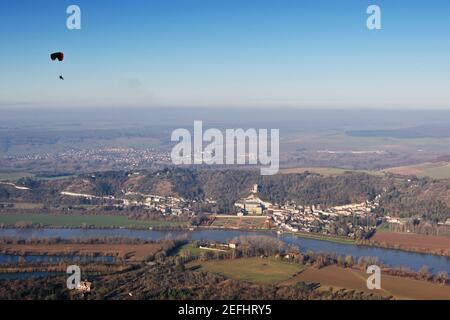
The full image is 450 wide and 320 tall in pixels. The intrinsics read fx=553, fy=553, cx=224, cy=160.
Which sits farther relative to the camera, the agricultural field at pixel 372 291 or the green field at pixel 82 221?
the green field at pixel 82 221

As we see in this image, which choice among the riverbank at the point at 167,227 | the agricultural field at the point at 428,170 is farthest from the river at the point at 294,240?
the agricultural field at the point at 428,170

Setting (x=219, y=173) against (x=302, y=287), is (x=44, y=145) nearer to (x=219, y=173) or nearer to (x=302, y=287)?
(x=219, y=173)

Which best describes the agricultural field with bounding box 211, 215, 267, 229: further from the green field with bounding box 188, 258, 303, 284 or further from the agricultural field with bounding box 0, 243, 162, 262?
the green field with bounding box 188, 258, 303, 284

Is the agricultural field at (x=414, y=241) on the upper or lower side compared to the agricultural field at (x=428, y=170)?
lower

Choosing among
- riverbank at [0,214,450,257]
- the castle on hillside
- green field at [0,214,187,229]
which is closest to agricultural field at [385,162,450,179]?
the castle on hillside

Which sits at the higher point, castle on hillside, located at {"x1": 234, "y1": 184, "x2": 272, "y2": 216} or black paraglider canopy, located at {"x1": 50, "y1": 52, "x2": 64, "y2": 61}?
black paraglider canopy, located at {"x1": 50, "y1": 52, "x2": 64, "y2": 61}

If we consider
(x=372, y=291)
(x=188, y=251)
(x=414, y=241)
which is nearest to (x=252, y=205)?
(x=414, y=241)

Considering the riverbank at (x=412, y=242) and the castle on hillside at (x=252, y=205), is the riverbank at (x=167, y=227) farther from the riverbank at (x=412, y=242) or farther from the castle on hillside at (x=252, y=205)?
the castle on hillside at (x=252, y=205)
